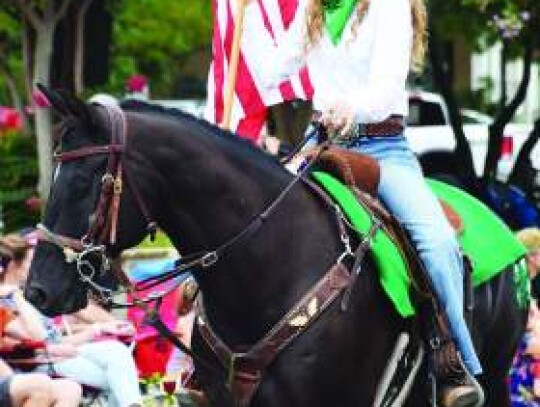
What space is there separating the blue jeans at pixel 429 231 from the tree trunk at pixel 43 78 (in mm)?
11179

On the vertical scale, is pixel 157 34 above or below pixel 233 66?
below

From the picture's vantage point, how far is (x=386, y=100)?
20.4 feet

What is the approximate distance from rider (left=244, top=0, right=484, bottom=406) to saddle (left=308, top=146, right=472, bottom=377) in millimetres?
43

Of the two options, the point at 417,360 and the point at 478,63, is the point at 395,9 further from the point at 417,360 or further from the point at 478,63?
the point at 478,63

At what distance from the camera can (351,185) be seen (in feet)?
20.3

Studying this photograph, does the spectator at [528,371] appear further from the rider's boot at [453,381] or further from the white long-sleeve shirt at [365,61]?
the white long-sleeve shirt at [365,61]

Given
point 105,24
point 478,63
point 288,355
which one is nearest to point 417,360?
point 288,355

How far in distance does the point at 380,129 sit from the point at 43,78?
39.8 ft

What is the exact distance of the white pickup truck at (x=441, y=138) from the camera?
2205 cm

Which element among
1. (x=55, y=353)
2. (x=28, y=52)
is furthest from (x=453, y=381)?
(x=28, y=52)

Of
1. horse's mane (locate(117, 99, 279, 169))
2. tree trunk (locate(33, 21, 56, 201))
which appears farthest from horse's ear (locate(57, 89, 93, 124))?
tree trunk (locate(33, 21, 56, 201))

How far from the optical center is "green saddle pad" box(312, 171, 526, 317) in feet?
19.8

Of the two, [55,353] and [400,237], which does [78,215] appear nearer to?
[400,237]

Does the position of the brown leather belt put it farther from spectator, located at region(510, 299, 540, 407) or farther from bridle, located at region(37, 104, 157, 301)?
spectator, located at region(510, 299, 540, 407)
